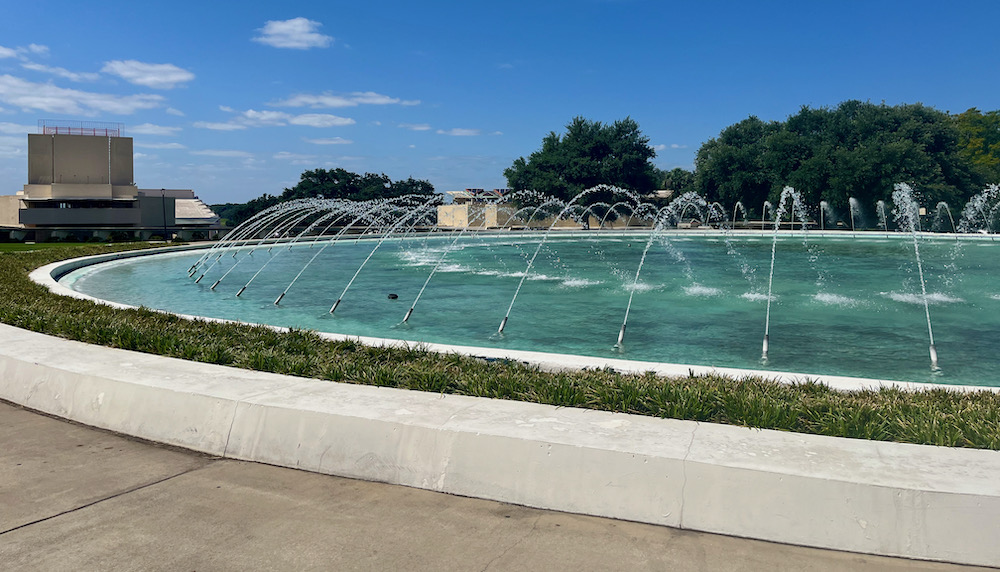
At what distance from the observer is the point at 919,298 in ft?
50.0

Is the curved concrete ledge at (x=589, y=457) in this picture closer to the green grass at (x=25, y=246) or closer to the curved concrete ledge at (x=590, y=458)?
the curved concrete ledge at (x=590, y=458)

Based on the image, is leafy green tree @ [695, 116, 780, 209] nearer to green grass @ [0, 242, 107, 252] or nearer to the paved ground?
green grass @ [0, 242, 107, 252]

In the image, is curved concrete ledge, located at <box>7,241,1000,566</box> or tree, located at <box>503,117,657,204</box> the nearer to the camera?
curved concrete ledge, located at <box>7,241,1000,566</box>

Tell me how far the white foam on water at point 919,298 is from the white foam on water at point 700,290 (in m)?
3.52

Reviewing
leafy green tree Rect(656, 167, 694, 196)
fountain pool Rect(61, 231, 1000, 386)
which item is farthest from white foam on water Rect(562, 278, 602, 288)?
leafy green tree Rect(656, 167, 694, 196)

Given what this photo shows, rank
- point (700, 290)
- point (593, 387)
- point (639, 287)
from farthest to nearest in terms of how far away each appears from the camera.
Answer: point (639, 287)
point (700, 290)
point (593, 387)

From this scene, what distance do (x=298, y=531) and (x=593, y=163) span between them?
67498 mm

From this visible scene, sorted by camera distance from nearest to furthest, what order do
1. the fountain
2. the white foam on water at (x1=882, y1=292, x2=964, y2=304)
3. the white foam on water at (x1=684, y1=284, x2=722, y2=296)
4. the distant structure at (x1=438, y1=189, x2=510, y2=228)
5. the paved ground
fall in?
the paved ground → the fountain → the white foam on water at (x1=882, y1=292, x2=964, y2=304) → the white foam on water at (x1=684, y1=284, x2=722, y2=296) → the distant structure at (x1=438, y1=189, x2=510, y2=228)

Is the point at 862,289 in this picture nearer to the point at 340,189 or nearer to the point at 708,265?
the point at 708,265

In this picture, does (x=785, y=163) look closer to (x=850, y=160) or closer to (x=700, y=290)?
(x=850, y=160)

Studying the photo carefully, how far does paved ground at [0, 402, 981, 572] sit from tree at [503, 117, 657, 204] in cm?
6617

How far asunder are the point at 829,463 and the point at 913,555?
1.91 ft

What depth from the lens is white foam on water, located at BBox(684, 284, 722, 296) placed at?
1571cm

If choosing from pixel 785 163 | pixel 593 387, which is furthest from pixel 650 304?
pixel 785 163
